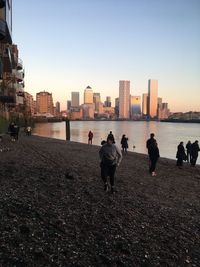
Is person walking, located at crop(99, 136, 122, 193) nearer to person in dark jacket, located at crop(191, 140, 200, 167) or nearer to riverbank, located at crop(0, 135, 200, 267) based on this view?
riverbank, located at crop(0, 135, 200, 267)

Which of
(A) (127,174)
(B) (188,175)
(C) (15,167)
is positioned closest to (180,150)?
(B) (188,175)

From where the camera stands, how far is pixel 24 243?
6344 mm

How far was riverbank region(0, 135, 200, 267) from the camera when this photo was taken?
20.6 ft

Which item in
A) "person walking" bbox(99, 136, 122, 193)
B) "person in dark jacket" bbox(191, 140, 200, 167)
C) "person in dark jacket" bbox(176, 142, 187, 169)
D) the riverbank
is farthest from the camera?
"person in dark jacket" bbox(191, 140, 200, 167)

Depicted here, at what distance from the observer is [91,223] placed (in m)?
7.88

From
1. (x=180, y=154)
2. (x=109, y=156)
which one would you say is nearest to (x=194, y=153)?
(x=180, y=154)

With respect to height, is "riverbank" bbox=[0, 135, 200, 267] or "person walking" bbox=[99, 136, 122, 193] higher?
"person walking" bbox=[99, 136, 122, 193]

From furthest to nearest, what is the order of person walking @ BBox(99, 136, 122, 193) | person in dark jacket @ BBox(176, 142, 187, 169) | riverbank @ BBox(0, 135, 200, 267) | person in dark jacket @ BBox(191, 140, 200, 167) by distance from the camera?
person in dark jacket @ BBox(191, 140, 200, 167), person in dark jacket @ BBox(176, 142, 187, 169), person walking @ BBox(99, 136, 122, 193), riverbank @ BBox(0, 135, 200, 267)

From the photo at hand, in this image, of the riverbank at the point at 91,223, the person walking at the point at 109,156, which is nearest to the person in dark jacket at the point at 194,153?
the riverbank at the point at 91,223

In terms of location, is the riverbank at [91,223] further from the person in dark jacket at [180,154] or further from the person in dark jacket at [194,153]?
the person in dark jacket at [194,153]

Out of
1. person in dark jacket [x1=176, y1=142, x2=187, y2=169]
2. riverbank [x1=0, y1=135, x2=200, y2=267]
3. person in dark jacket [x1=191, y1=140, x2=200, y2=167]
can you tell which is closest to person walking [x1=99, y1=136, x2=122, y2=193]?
riverbank [x1=0, y1=135, x2=200, y2=267]

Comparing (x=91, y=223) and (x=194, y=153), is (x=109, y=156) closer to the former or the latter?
(x=91, y=223)

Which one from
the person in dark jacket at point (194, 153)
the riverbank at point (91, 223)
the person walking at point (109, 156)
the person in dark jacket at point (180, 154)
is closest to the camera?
the riverbank at point (91, 223)

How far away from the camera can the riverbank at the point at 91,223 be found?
6.27 meters
